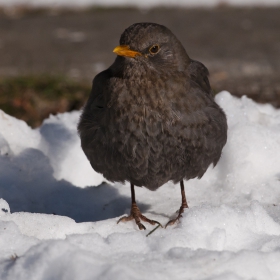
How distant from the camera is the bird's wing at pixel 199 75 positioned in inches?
173

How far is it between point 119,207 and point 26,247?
1482 mm

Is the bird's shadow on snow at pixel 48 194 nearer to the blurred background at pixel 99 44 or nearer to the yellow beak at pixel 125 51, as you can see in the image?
the yellow beak at pixel 125 51

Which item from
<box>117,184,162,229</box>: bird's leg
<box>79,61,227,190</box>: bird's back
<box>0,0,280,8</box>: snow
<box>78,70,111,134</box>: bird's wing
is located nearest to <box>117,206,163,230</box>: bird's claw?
<box>117,184,162,229</box>: bird's leg

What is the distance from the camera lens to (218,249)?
3.29 m

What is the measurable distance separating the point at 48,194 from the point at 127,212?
0.61 metres

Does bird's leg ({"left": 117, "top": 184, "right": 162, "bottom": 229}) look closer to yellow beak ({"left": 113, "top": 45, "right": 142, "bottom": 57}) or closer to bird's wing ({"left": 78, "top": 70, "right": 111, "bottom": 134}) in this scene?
bird's wing ({"left": 78, "top": 70, "right": 111, "bottom": 134})

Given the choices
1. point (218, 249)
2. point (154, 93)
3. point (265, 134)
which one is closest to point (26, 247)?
point (218, 249)

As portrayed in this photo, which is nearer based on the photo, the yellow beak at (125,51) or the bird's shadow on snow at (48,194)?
the yellow beak at (125,51)

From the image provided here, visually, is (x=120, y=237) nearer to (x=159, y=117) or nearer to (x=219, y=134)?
(x=159, y=117)

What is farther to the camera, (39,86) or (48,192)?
(39,86)

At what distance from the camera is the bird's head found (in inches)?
162

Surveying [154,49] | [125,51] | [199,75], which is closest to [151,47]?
[154,49]

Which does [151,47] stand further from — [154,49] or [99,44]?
[99,44]

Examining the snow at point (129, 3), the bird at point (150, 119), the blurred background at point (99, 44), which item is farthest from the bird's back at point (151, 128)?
the snow at point (129, 3)
